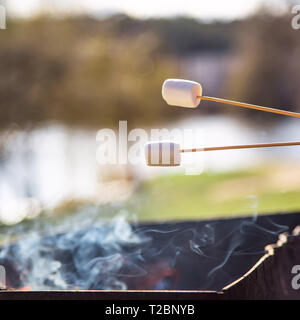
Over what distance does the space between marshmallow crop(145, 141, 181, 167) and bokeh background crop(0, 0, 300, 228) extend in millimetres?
1738

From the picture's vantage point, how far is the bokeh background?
609 centimetres

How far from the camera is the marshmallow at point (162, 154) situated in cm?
144

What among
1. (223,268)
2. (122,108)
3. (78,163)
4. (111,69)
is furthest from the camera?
(122,108)

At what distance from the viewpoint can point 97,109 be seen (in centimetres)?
833

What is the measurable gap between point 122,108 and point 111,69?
0.70 meters

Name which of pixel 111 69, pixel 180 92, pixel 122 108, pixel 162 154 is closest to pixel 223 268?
pixel 162 154

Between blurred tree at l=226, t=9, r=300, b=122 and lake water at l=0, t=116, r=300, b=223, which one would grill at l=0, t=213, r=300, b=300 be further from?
blurred tree at l=226, t=9, r=300, b=122

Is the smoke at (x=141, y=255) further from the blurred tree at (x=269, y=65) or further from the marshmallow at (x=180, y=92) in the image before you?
the blurred tree at (x=269, y=65)

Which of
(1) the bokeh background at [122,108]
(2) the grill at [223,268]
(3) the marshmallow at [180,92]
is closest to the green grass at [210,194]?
(1) the bokeh background at [122,108]

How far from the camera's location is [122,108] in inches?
340

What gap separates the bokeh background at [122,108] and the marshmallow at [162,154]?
1.74 meters

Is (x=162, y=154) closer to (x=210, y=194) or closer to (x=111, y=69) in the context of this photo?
(x=210, y=194)

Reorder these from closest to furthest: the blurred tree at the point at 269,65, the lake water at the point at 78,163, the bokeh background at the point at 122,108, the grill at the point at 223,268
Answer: the grill at the point at 223,268, the bokeh background at the point at 122,108, the lake water at the point at 78,163, the blurred tree at the point at 269,65
